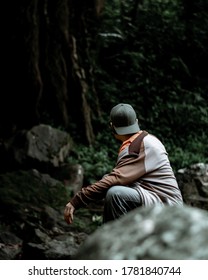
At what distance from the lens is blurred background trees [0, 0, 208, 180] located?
9.66 metres

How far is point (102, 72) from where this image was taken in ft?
40.4

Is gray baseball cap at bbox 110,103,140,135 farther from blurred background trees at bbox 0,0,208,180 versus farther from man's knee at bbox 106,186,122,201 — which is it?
blurred background trees at bbox 0,0,208,180

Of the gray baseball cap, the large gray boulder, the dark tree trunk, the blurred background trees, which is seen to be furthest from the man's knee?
the dark tree trunk

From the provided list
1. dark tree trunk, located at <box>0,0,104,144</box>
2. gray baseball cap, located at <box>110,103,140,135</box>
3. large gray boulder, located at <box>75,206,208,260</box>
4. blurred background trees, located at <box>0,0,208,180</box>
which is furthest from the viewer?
blurred background trees, located at <box>0,0,208,180</box>

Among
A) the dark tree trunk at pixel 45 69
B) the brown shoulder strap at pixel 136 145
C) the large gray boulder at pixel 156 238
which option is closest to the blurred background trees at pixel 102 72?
the dark tree trunk at pixel 45 69

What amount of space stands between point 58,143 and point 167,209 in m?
7.63

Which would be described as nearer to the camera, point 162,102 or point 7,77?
point 7,77

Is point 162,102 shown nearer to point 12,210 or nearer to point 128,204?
point 12,210

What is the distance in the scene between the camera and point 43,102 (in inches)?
409

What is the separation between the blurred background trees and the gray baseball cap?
4333 millimetres

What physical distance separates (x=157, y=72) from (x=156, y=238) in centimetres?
1097

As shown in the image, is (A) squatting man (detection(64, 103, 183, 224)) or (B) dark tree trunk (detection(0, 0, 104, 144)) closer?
(A) squatting man (detection(64, 103, 183, 224))
